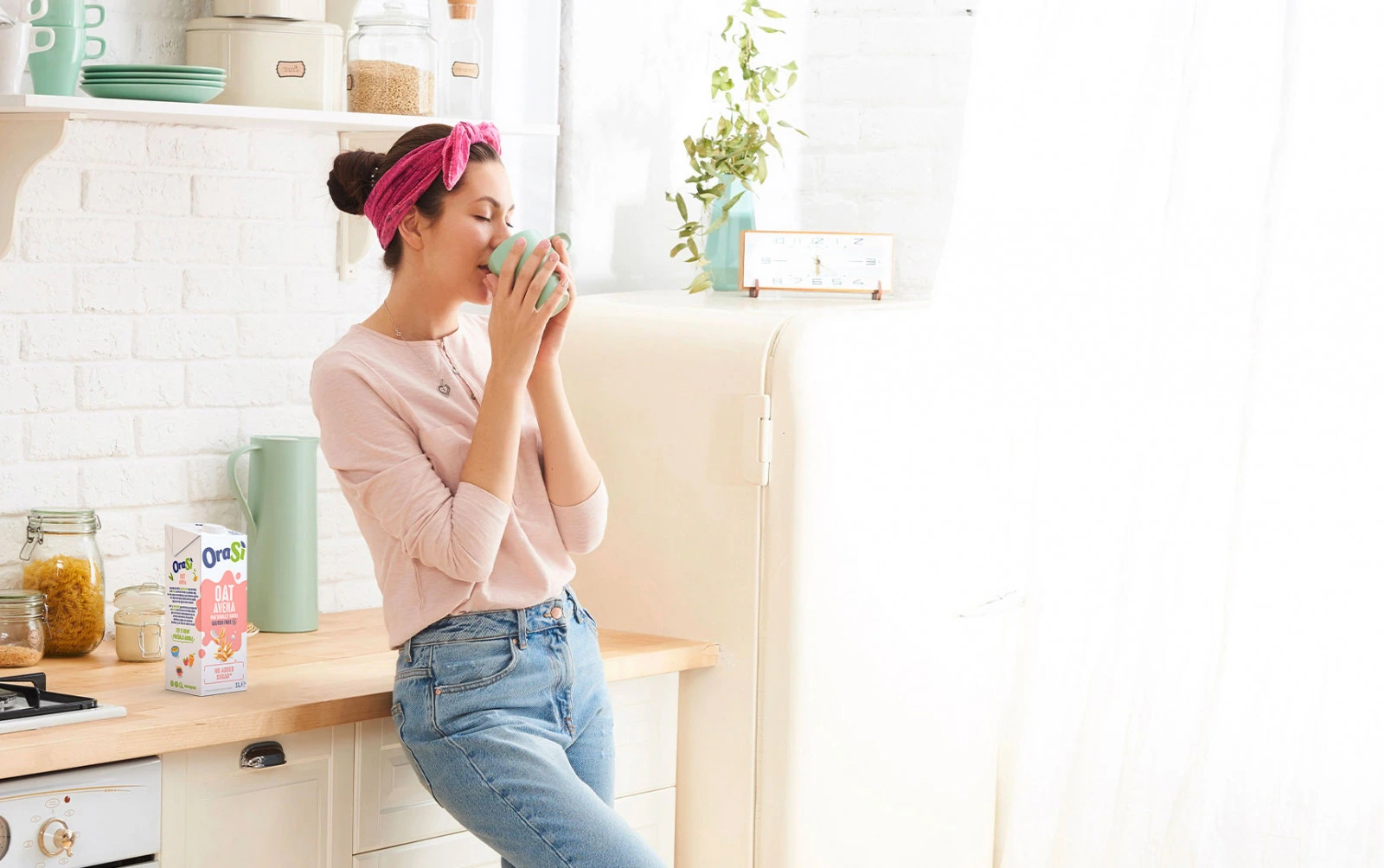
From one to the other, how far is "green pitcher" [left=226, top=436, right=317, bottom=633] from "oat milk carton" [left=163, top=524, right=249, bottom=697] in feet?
1.26

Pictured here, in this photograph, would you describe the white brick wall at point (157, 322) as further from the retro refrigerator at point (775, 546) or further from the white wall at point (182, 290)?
the retro refrigerator at point (775, 546)

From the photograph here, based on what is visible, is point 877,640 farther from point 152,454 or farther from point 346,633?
point 152,454

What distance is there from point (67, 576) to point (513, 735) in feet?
2.37

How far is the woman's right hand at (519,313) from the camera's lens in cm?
173

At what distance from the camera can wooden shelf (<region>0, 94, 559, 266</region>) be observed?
1.80 m

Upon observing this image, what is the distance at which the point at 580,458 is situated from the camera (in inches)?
73.2

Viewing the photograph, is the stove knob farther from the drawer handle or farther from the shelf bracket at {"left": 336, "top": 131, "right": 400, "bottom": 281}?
the shelf bracket at {"left": 336, "top": 131, "right": 400, "bottom": 281}

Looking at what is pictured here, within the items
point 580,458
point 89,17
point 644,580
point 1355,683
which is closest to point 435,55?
point 89,17

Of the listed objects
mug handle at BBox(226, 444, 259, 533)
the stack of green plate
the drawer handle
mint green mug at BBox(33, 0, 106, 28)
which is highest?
mint green mug at BBox(33, 0, 106, 28)

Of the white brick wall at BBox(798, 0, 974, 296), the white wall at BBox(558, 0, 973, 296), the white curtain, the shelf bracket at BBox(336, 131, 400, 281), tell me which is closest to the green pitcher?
the shelf bracket at BBox(336, 131, 400, 281)

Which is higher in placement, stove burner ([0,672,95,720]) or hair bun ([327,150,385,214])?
hair bun ([327,150,385,214])

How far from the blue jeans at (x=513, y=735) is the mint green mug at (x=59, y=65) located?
86 centimetres

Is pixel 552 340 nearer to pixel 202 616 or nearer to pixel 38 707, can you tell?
pixel 202 616

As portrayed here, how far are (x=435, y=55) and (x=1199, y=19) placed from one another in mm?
1334
